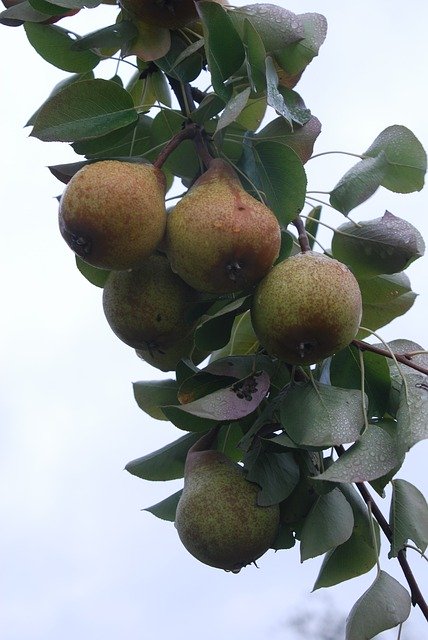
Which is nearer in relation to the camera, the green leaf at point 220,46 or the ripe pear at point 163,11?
the green leaf at point 220,46

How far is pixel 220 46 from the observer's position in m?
1.74

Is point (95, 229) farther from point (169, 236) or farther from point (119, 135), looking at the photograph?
point (119, 135)

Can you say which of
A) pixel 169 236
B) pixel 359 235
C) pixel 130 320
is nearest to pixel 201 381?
pixel 130 320

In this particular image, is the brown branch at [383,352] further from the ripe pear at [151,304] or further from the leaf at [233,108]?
the leaf at [233,108]

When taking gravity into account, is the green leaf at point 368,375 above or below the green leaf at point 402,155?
below

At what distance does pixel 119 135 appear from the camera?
192cm

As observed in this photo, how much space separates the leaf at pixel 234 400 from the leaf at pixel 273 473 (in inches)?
4.6

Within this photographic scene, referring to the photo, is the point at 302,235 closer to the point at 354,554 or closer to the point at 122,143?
the point at 122,143

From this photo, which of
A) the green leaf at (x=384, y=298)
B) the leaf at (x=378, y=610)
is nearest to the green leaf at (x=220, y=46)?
the green leaf at (x=384, y=298)

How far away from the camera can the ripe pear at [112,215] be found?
1.64 metres

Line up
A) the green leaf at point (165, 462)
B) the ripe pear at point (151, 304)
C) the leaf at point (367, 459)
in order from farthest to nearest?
the green leaf at point (165, 462) < the ripe pear at point (151, 304) < the leaf at point (367, 459)

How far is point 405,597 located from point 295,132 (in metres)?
0.84

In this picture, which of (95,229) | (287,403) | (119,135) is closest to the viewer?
(95,229)

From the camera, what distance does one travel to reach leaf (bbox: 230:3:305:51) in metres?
1.81
